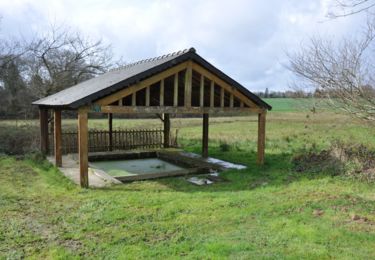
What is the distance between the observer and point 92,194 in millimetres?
7250

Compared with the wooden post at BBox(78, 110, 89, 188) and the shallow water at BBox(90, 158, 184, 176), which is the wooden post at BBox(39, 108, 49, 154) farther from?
the wooden post at BBox(78, 110, 89, 188)

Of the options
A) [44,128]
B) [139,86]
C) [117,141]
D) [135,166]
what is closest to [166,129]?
[117,141]

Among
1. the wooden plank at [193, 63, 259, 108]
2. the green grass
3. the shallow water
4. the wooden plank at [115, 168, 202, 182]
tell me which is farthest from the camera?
the shallow water

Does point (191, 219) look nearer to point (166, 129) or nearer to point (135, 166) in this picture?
point (135, 166)

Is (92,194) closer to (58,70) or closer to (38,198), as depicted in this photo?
(38,198)

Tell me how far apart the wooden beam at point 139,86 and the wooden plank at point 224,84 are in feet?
1.55

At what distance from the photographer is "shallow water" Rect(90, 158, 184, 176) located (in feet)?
35.8

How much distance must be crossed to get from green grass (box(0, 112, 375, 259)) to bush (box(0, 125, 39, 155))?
689 centimetres

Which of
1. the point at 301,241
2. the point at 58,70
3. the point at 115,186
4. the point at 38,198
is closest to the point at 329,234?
the point at 301,241

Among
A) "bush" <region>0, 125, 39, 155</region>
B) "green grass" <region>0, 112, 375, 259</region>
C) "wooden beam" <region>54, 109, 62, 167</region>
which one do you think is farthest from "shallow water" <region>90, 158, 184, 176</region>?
"bush" <region>0, 125, 39, 155</region>

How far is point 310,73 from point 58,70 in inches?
653

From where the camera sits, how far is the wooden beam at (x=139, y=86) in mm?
8087

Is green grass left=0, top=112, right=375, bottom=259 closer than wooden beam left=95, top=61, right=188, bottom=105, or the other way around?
green grass left=0, top=112, right=375, bottom=259

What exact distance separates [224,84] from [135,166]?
14.9 ft
